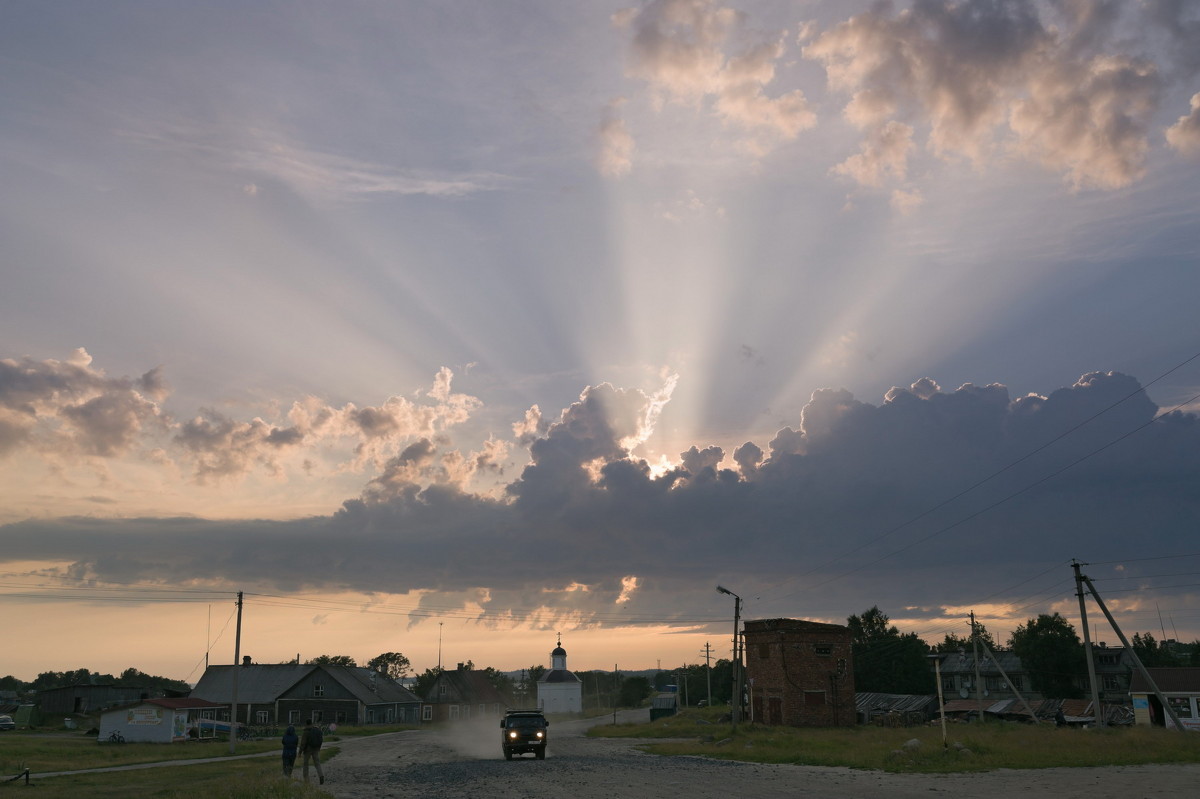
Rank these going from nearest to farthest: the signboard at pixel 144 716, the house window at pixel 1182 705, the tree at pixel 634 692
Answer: the signboard at pixel 144 716 < the house window at pixel 1182 705 < the tree at pixel 634 692

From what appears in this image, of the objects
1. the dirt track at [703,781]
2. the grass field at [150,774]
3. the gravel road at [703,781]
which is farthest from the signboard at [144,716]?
the dirt track at [703,781]

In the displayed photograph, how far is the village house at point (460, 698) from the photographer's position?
118938 mm

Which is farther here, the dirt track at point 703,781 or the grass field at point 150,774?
the grass field at point 150,774

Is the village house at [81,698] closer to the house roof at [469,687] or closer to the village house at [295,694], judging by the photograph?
the village house at [295,694]

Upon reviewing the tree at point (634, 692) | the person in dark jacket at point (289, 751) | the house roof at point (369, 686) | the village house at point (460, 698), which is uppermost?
the person in dark jacket at point (289, 751)

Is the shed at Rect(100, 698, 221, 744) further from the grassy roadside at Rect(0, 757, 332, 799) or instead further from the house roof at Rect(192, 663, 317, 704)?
the grassy roadside at Rect(0, 757, 332, 799)

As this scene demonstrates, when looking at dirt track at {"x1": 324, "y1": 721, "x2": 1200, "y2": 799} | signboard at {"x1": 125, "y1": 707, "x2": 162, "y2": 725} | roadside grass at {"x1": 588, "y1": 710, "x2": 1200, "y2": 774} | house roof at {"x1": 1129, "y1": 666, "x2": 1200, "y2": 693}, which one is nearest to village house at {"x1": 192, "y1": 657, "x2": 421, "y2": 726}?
signboard at {"x1": 125, "y1": 707, "x2": 162, "y2": 725}

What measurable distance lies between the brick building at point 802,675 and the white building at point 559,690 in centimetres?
6922


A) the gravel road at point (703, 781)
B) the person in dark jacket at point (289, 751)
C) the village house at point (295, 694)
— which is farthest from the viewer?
the village house at point (295, 694)

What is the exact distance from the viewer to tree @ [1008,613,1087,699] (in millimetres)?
111375

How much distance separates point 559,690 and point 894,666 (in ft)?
175

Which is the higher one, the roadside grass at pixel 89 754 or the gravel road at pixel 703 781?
the gravel road at pixel 703 781

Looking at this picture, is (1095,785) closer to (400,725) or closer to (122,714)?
(122,714)

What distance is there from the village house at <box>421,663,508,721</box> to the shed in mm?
48611
